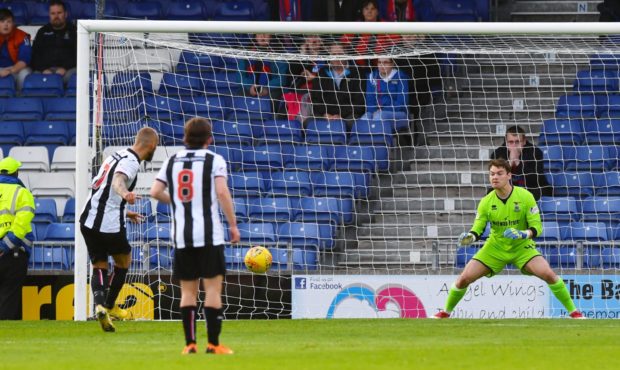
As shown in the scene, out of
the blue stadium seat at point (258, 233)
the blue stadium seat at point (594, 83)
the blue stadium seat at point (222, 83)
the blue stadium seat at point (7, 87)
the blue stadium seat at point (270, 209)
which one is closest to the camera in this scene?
the blue stadium seat at point (258, 233)

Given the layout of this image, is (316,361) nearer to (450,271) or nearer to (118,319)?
(118,319)

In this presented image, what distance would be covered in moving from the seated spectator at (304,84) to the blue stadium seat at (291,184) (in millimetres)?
858

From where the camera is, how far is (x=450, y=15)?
75.6 feet

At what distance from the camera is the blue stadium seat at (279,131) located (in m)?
19.5

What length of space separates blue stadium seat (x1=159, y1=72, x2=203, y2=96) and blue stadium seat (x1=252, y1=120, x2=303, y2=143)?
4.26 ft

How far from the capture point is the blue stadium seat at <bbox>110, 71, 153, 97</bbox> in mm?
18641

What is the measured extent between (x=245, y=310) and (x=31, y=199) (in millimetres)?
3149

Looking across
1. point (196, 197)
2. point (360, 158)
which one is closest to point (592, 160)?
point (360, 158)

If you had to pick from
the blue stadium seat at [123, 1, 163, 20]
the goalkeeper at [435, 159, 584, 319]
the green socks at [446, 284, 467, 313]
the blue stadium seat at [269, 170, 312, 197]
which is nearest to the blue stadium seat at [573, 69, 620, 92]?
the blue stadium seat at [269, 170, 312, 197]

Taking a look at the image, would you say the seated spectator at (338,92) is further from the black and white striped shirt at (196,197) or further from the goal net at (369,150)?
the black and white striped shirt at (196,197)

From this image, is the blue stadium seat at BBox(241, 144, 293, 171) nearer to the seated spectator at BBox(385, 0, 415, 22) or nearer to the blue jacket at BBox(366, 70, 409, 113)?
the blue jacket at BBox(366, 70, 409, 113)

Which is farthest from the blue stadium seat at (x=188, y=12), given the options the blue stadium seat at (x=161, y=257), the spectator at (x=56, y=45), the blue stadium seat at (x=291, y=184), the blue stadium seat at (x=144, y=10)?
the blue stadium seat at (x=161, y=257)

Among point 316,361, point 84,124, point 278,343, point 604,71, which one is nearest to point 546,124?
point 604,71

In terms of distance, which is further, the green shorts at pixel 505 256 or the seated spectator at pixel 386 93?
the seated spectator at pixel 386 93
